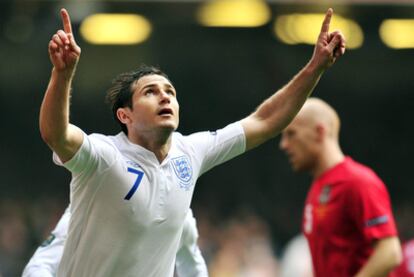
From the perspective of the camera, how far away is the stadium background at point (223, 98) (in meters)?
15.4

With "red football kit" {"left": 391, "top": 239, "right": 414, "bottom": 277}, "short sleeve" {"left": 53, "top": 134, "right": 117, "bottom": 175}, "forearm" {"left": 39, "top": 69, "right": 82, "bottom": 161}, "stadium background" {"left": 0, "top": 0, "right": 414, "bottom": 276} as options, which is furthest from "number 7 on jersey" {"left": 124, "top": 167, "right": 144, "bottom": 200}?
"stadium background" {"left": 0, "top": 0, "right": 414, "bottom": 276}

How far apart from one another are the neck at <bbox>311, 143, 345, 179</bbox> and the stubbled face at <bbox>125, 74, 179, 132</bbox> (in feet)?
5.92

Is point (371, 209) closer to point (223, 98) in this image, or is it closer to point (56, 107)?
point (56, 107)

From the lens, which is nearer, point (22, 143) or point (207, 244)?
point (207, 244)

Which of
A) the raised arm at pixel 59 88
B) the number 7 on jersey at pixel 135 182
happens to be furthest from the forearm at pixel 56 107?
the number 7 on jersey at pixel 135 182

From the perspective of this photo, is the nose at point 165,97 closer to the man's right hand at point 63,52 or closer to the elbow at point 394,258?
the man's right hand at point 63,52

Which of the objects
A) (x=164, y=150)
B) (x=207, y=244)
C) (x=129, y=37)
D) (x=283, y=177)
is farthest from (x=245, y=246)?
(x=164, y=150)

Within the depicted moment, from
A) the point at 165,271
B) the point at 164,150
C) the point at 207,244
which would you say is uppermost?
the point at 164,150

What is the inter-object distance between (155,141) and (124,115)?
0.77 feet

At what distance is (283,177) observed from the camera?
16000 millimetres

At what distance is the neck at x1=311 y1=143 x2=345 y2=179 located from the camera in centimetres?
702

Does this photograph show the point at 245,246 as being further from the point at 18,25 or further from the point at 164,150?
the point at 164,150

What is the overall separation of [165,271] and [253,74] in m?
10.9

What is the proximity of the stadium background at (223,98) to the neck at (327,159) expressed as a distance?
7.92 m
